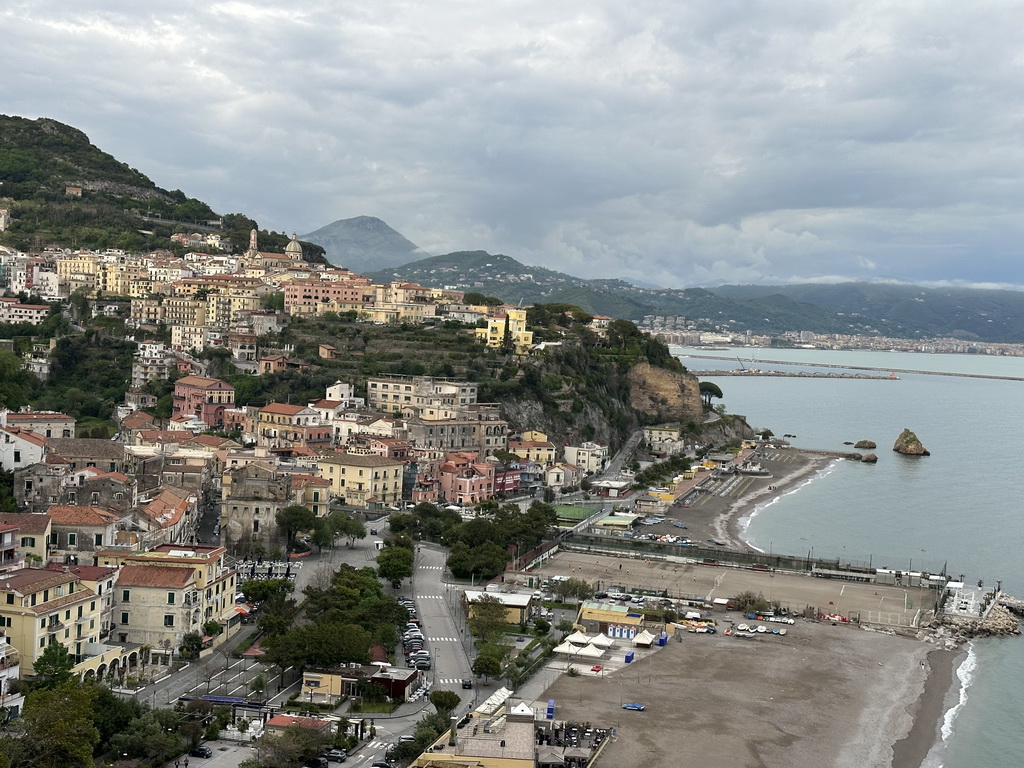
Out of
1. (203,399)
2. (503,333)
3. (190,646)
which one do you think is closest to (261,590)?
(190,646)

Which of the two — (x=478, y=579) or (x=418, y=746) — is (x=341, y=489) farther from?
(x=418, y=746)

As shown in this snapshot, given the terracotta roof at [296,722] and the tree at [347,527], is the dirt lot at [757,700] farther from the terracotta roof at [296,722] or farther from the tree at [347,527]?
the tree at [347,527]

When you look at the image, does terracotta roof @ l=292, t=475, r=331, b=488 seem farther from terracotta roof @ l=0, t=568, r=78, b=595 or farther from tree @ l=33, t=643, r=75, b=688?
tree @ l=33, t=643, r=75, b=688

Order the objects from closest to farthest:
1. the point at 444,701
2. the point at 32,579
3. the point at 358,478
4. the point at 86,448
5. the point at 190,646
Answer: the point at 444,701 → the point at 32,579 → the point at 190,646 → the point at 86,448 → the point at 358,478

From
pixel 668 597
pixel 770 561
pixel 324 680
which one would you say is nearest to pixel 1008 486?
pixel 770 561

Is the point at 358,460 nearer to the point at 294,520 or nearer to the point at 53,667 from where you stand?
the point at 294,520

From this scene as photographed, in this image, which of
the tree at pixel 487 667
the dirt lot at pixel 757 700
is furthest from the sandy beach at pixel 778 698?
the tree at pixel 487 667
